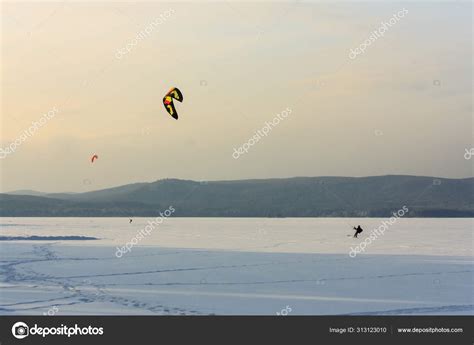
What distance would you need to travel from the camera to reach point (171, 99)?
21438 millimetres

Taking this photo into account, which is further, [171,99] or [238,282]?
[171,99]

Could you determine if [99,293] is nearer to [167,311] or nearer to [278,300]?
[167,311]

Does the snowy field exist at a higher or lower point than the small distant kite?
lower

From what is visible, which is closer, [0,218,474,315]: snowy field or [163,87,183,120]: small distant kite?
[0,218,474,315]: snowy field

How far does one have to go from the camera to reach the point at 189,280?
710 inches

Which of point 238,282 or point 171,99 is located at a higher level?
point 171,99

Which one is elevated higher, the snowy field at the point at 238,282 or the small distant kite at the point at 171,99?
the small distant kite at the point at 171,99

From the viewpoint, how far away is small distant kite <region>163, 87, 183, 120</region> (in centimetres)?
2042

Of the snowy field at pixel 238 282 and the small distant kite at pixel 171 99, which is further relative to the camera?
the small distant kite at pixel 171 99

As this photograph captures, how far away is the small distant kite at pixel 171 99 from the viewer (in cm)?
2042

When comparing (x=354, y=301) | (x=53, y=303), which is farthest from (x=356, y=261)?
(x=53, y=303)
